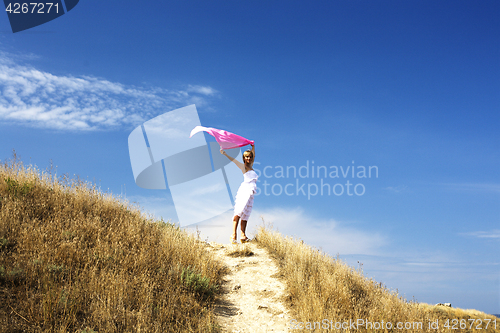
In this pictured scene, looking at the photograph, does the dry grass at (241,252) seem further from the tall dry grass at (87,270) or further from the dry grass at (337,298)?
the tall dry grass at (87,270)

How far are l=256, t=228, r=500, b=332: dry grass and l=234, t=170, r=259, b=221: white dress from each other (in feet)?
6.40

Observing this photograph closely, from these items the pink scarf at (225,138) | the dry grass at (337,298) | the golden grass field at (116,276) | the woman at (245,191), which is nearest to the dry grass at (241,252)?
the golden grass field at (116,276)

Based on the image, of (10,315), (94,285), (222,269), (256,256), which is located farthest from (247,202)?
(10,315)

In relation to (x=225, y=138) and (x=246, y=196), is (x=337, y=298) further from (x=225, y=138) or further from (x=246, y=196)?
(x=225, y=138)

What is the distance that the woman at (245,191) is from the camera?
1075cm

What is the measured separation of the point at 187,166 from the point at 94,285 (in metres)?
6.11

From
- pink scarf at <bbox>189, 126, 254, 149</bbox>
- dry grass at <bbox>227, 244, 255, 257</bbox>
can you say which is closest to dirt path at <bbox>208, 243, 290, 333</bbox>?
dry grass at <bbox>227, 244, 255, 257</bbox>

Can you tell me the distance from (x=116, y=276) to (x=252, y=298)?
3277 millimetres

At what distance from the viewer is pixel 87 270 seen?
6352 millimetres

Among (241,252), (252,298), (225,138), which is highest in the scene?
(225,138)

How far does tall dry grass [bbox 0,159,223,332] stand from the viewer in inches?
205

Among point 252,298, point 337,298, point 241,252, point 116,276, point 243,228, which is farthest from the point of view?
point 243,228

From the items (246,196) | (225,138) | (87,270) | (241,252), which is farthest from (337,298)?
(225,138)

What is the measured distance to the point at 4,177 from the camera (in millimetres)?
9438
